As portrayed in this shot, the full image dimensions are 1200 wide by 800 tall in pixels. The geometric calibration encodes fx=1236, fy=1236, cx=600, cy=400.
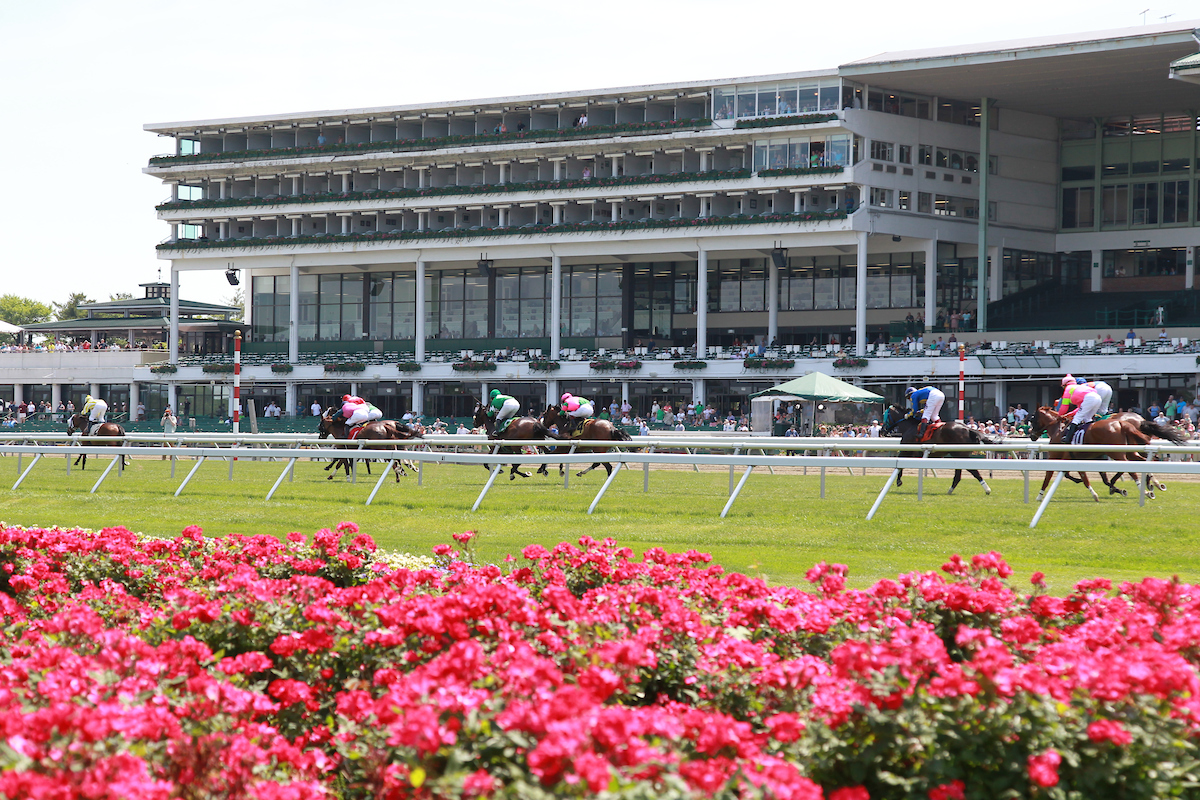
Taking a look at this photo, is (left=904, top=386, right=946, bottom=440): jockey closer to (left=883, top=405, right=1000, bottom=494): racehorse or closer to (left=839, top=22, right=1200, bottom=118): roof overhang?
(left=883, top=405, right=1000, bottom=494): racehorse

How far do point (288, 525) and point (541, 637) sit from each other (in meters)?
8.17

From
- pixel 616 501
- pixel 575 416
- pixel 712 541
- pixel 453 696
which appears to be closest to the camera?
pixel 453 696

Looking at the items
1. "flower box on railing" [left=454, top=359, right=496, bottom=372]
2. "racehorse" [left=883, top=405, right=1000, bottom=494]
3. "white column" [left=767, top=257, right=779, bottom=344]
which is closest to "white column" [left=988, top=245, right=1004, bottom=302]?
"white column" [left=767, top=257, right=779, bottom=344]

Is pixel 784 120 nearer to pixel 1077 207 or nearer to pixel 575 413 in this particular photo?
pixel 1077 207

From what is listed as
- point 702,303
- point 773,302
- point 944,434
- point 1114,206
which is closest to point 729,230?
point 702,303

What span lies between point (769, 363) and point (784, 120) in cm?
1002

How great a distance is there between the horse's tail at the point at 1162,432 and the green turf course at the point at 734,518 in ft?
1.98

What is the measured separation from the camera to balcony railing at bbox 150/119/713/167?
171ft

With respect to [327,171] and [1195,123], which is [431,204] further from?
[1195,123]

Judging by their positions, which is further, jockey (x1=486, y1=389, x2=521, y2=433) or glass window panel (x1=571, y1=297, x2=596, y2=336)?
glass window panel (x1=571, y1=297, x2=596, y2=336)

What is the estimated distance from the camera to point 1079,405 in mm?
15992

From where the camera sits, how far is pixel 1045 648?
450 centimetres

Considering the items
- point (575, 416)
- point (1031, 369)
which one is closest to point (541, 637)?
point (575, 416)

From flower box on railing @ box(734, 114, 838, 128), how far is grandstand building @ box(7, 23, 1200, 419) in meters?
0.09
